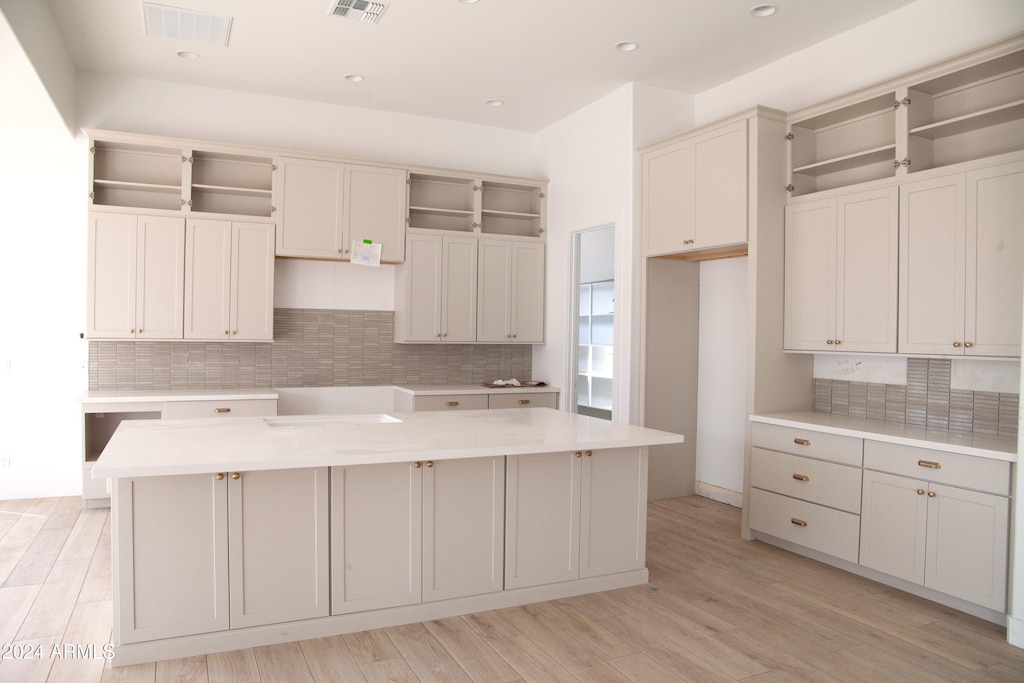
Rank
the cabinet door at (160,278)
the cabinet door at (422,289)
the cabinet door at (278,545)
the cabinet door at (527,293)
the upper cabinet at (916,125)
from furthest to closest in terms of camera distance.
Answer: the cabinet door at (527,293), the cabinet door at (422,289), the cabinet door at (160,278), the upper cabinet at (916,125), the cabinet door at (278,545)

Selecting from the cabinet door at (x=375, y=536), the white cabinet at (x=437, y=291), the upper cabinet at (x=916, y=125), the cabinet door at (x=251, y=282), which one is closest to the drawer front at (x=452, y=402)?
the white cabinet at (x=437, y=291)

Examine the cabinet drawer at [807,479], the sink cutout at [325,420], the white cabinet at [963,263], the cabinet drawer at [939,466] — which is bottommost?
the cabinet drawer at [807,479]

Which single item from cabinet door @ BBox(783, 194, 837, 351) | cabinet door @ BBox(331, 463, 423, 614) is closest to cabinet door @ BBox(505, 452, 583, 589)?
cabinet door @ BBox(331, 463, 423, 614)

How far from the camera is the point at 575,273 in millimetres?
5961

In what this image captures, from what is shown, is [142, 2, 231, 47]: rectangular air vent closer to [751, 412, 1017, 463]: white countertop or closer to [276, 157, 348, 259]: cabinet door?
[276, 157, 348, 259]: cabinet door

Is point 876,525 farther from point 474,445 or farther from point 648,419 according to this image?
point 474,445

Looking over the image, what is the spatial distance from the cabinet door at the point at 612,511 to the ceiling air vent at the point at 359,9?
2813mm

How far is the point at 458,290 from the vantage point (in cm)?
587

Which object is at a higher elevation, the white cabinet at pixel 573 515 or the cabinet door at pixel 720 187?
the cabinet door at pixel 720 187

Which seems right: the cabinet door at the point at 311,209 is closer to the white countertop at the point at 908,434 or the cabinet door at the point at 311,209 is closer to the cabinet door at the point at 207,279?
the cabinet door at the point at 207,279

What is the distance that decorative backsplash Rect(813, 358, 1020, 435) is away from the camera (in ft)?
11.7

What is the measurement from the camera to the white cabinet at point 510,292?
597 centimetres

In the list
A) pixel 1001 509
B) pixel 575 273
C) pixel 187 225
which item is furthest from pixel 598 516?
pixel 187 225

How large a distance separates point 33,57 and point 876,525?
5.07 meters
